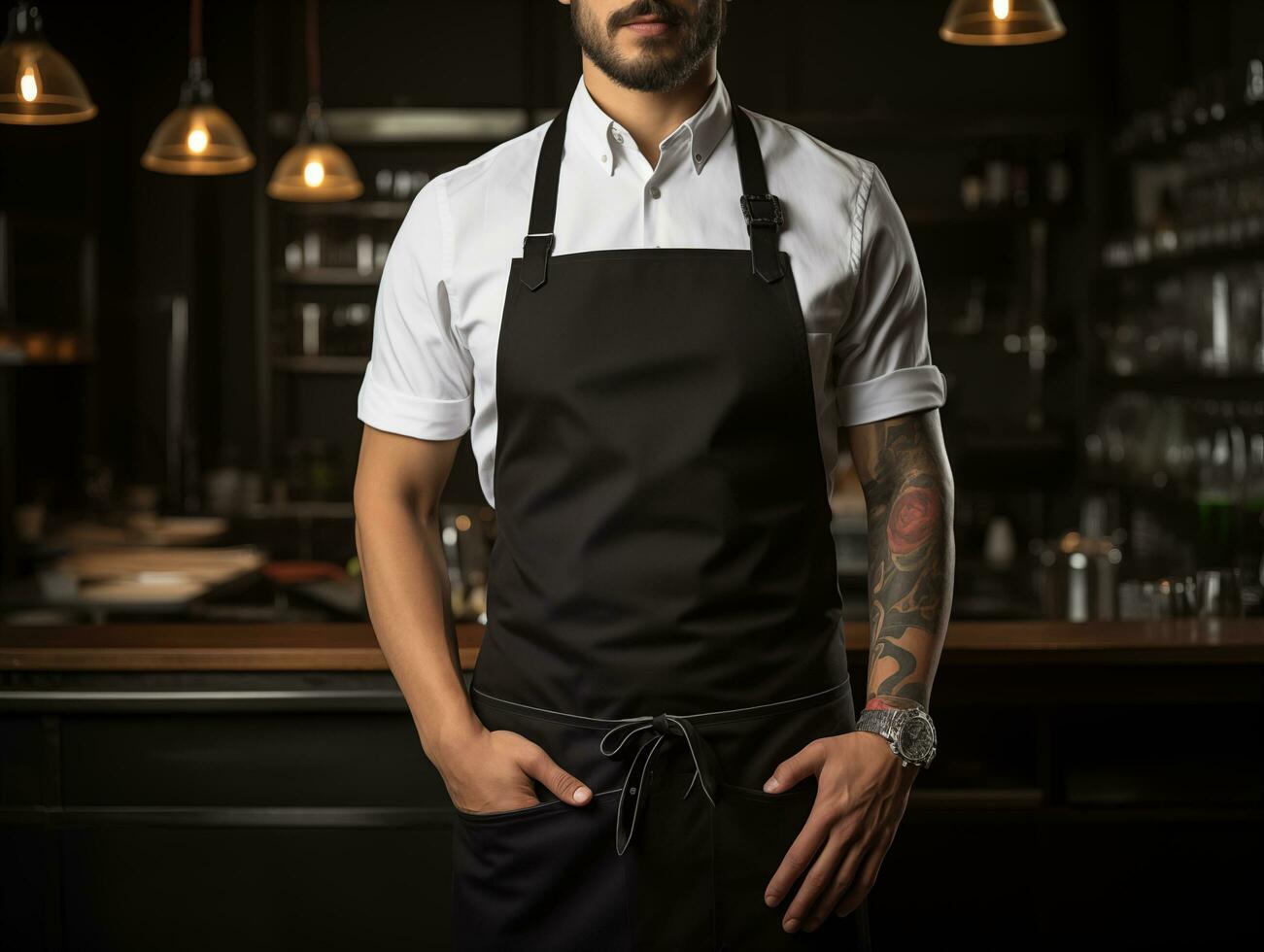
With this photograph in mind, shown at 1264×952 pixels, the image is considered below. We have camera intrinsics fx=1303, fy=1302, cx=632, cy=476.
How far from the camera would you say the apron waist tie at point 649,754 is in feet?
4.22

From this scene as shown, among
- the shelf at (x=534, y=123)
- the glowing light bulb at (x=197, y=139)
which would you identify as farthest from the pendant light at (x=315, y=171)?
the shelf at (x=534, y=123)

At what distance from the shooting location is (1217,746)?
1.97 m

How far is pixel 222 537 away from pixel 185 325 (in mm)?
1488

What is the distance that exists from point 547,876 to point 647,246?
2.17 feet

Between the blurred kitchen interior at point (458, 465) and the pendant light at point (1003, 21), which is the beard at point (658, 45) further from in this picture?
the pendant light at point (1003, 21)

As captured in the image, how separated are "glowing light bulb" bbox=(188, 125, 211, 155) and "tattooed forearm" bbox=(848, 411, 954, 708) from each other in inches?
113

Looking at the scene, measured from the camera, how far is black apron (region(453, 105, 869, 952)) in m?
1.29

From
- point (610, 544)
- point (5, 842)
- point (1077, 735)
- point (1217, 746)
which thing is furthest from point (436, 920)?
point (1217, 746)

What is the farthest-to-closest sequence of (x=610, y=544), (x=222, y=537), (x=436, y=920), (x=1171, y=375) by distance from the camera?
(x=222, y=537) < (x=1171, y=375) < (x=436, y=920) < (x=610, y=544)

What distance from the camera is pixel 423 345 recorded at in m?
1.38

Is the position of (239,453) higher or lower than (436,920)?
higher

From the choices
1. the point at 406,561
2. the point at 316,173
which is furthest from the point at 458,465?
the point at 406,561

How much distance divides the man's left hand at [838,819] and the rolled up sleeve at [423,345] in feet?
1.69

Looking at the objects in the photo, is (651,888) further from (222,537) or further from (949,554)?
(222,537)
